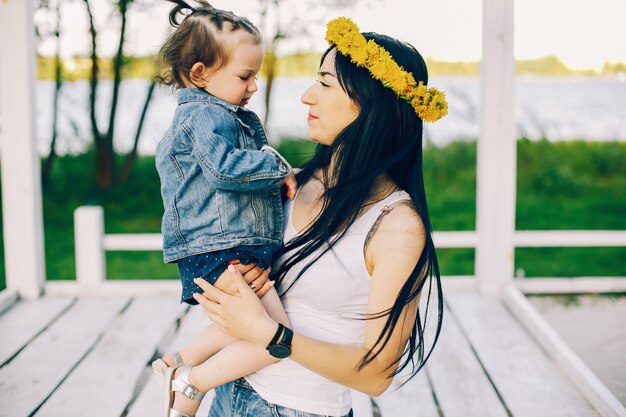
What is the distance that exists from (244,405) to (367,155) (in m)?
0.65

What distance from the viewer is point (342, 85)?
1.64 metres

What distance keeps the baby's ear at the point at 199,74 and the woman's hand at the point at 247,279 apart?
20.6 inches

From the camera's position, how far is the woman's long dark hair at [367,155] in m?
1.60

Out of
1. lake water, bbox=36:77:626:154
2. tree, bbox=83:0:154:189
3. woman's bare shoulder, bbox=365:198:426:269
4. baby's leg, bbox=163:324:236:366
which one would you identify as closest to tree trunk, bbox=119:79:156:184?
tree, bbox=83:0:154:189

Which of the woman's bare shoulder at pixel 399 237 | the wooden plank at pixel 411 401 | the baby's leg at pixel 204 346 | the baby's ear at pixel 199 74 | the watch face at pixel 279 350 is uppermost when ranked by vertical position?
the baby's ear at pixel 199 74

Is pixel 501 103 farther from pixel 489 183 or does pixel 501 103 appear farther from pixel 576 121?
pixel 576 121

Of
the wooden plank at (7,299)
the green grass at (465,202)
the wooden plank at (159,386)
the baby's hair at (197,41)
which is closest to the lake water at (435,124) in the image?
the green grass at (465,202)

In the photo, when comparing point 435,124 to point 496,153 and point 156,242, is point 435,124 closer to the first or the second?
point 496,153

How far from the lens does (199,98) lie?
1.81 m

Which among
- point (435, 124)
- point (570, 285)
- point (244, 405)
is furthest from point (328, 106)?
point (435, 124)

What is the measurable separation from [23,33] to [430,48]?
3507mm

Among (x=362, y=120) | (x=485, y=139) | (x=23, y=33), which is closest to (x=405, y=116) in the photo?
(x=362, y=120)

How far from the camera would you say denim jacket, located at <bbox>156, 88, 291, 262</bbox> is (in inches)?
66.4

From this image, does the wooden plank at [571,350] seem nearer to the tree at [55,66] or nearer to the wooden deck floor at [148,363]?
the wooden deck floor at [148,363]
